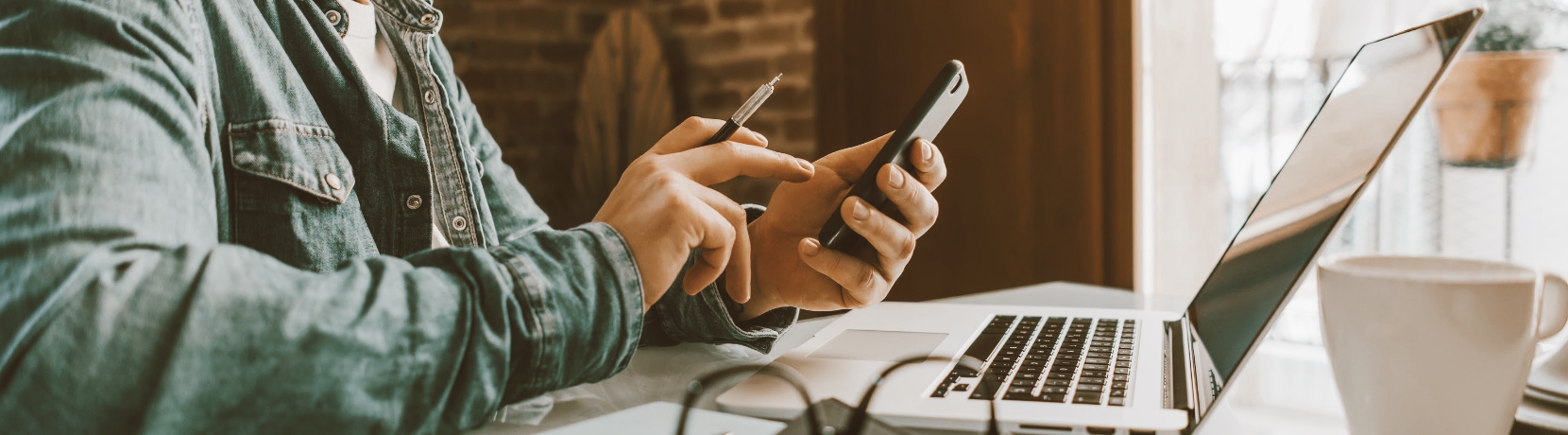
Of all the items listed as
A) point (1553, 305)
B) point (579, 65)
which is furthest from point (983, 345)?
point (579, 65)

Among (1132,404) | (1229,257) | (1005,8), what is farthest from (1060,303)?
(1005,8)

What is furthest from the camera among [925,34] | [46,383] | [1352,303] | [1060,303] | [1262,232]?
[925,34]

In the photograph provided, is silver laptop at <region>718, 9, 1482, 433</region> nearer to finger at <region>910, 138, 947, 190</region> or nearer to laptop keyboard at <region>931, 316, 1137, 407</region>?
laptop keyboard at <region>931, 316, 1137, 407</region>

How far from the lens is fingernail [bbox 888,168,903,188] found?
716 mm

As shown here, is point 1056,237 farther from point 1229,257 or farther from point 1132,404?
point 1132,404

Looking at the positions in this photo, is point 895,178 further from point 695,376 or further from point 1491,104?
point 1491,104

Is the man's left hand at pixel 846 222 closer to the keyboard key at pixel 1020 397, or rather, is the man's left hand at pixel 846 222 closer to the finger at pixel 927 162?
the finger at pixel 927 162

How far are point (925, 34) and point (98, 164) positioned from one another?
1.79 meters

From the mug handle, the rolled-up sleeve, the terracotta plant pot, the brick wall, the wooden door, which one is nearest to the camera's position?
the rolled-up sleeve

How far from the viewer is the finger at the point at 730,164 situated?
604 millimetres

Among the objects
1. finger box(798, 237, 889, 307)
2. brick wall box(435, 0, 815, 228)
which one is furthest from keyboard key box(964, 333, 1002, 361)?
brick wall box(435, 0, 815, 228)

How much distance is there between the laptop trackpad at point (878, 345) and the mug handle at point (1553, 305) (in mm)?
363

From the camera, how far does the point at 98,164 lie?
0.41 metres

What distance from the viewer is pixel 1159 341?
0.71 m
